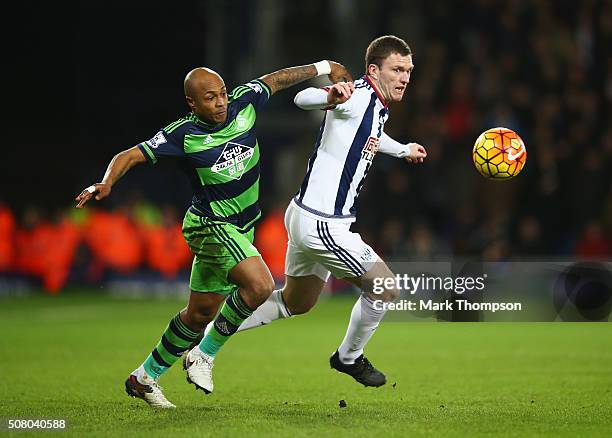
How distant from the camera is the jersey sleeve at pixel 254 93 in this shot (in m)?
7.24

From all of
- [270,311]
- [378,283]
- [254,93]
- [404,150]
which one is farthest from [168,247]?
[378,283]

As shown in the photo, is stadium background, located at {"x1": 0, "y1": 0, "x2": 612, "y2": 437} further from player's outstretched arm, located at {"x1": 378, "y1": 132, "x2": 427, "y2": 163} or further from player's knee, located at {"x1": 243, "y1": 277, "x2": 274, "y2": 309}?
player's outstretched arm, located at {"x1": 378, "y1": 132, "x2": 427, "y2": 163}

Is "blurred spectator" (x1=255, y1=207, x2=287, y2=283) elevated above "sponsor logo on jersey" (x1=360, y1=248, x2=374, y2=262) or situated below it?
below

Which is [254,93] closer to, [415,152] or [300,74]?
[300,74]

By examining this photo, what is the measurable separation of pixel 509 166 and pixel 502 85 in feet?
31.8

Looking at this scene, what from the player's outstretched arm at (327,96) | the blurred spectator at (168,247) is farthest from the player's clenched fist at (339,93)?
the blurred spectator at (168,247)

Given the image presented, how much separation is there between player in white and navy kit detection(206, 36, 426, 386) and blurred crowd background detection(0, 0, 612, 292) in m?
7.77

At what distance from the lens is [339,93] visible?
6625 millimetres

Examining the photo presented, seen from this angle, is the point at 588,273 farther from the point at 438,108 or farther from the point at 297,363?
the point at 438,108

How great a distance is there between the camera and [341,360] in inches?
284

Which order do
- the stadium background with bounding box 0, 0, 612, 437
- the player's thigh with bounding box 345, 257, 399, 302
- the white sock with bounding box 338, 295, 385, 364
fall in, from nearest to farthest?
1. the player's thigh with bounding box 345, 257, 399, 302
2. the white sock with bounding box 338, 295, 385, 364
3. the stadium background with bounding box 0, 0, 612, 437

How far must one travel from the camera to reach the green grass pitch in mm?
6297

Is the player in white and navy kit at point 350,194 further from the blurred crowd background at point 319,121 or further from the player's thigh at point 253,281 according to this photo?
the blurred crowd background at point 319,121

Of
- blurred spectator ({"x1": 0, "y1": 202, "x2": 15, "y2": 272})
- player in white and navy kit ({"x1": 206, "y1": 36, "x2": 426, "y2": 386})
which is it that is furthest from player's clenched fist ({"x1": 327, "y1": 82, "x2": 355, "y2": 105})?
blurred spectator ({"x1": 0, "y1": 202, "x2": 15, "y2": 272})
